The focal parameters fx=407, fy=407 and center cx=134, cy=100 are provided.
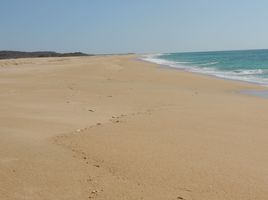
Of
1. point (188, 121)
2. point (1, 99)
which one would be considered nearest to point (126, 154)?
point (188, 121)

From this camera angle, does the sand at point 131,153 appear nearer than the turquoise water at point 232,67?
Yes

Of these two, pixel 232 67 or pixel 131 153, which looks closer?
pixel 131 153

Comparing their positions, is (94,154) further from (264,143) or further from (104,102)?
(104,102)

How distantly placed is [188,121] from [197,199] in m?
3.76

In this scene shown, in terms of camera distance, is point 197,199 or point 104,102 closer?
point 197,199

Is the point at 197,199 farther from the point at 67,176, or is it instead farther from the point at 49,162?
the point at 49,162

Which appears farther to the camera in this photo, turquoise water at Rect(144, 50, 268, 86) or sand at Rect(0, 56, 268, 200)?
turquoise water at Rect(144, 50, 268, 86)

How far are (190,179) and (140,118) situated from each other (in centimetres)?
353

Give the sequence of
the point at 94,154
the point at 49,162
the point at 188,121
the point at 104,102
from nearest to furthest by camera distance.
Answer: the point at 49,162, the point at 94,154, the point at 188,121, the point at 104,102

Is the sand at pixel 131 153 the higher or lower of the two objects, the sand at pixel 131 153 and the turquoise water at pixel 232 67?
the higher

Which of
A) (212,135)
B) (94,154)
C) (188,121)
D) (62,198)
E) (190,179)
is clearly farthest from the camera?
(188,121)

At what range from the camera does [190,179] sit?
4203 mm

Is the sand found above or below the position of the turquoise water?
above

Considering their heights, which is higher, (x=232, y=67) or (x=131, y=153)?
(x=131, y=153)
